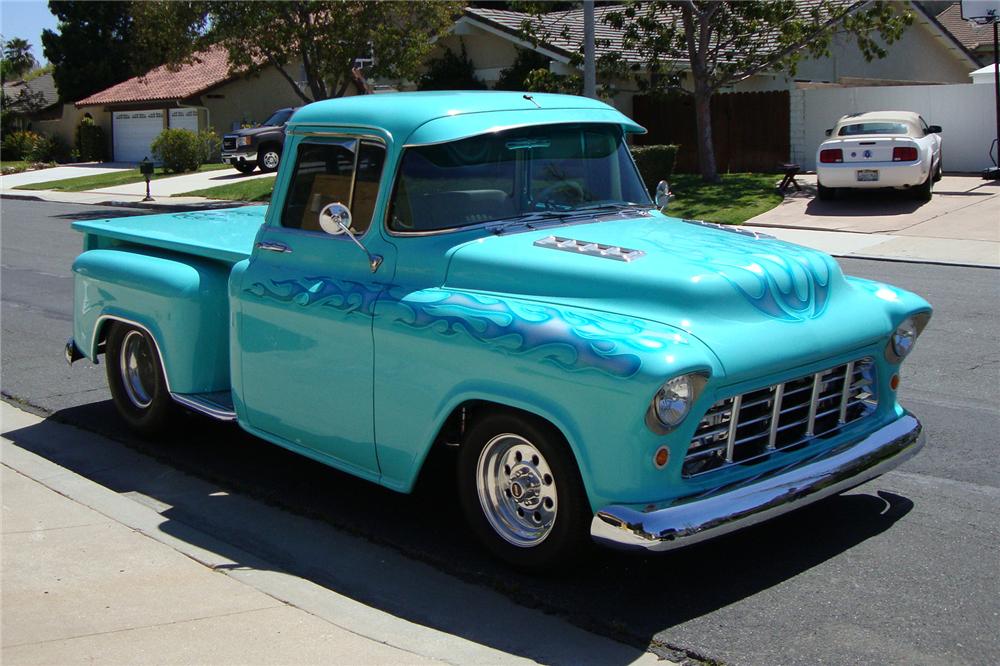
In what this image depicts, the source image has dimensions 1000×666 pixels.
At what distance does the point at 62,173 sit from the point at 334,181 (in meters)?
40.1

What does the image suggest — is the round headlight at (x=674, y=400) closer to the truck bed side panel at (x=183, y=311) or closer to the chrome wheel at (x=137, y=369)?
the truck bed side panel at (x=183, y=311)

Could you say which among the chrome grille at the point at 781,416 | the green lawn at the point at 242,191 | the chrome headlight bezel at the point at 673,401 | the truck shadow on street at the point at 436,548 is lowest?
the truck shadow on street at the point at 436,548

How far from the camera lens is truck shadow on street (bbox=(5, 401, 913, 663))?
465 cm

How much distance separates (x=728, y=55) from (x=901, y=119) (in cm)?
476

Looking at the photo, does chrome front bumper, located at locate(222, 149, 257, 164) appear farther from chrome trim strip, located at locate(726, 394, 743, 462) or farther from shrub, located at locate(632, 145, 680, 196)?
chrome trim strip, located at locate(726, 394, 743, 462)

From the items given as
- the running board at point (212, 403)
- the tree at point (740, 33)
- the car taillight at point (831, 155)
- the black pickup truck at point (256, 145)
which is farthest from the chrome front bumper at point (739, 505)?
the black pickup truck at point (256, 145)

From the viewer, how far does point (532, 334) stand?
15.2 feet

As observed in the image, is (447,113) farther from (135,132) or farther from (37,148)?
(37,148)

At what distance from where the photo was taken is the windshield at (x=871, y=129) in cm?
1975

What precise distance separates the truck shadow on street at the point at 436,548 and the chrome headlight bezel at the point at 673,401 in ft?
2.61

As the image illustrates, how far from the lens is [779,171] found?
82.8 feet

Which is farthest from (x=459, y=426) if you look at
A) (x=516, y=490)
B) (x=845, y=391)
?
(x=845, y=391)

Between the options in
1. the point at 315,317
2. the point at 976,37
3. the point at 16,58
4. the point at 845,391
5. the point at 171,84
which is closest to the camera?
the point at 845,391

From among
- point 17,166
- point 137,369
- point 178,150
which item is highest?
point 17,166
